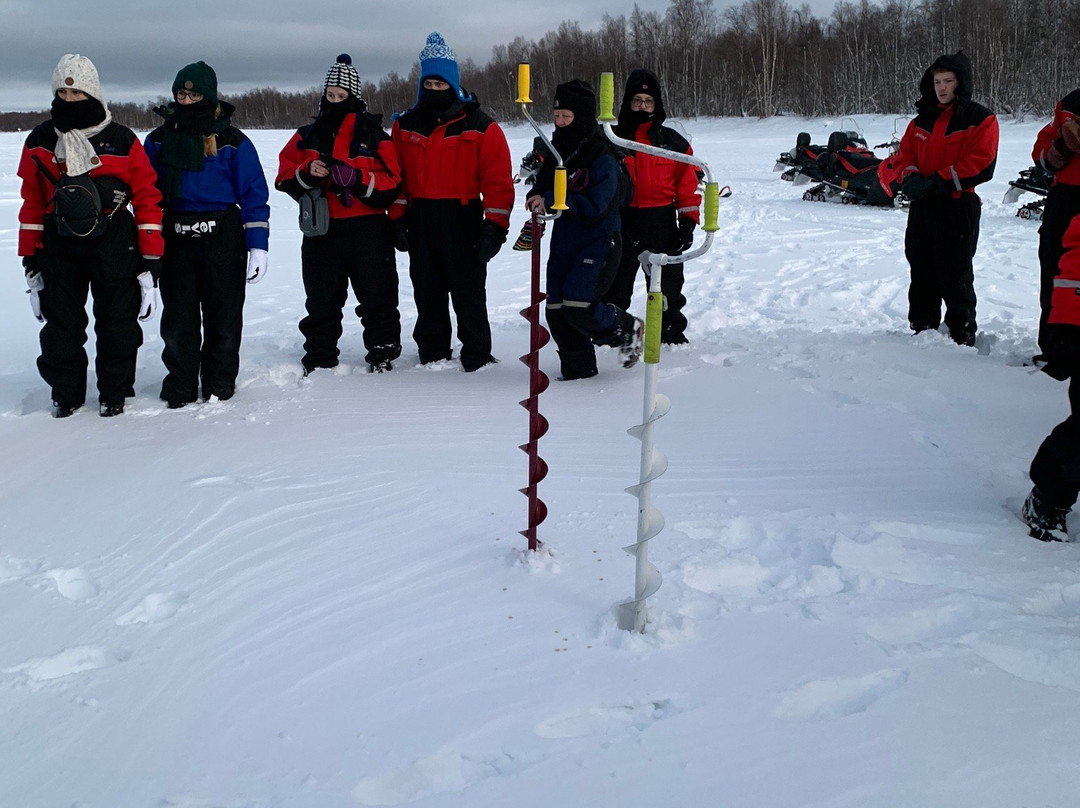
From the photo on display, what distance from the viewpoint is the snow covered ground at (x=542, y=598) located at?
2078mm

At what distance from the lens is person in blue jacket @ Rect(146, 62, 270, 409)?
4.61 meters

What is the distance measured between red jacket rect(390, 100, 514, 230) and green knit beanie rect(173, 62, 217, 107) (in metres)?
1.04

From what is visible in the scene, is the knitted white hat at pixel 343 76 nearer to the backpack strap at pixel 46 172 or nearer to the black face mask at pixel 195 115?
the black face mask at pixel 195 115

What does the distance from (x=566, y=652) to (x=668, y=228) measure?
143 inches

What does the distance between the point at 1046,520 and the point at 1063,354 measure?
56 centimetres

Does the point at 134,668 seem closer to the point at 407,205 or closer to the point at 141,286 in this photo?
the point at 141,286

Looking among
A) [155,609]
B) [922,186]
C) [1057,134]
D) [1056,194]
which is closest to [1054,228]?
[1056,194]

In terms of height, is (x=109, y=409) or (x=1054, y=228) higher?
(x=1054, y=228)

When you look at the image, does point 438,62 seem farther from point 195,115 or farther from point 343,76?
point 195,115

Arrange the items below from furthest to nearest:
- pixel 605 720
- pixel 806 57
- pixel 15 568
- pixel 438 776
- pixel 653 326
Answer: pixel 806 57 → pixel 15 568 → pixel 653 326 → pixel 605 720 → pixel 438 776

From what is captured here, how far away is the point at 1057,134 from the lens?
457 cm

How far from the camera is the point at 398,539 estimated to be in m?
3.22

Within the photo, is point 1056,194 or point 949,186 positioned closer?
point 1056,194

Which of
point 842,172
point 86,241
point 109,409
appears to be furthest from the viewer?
point 842,172
